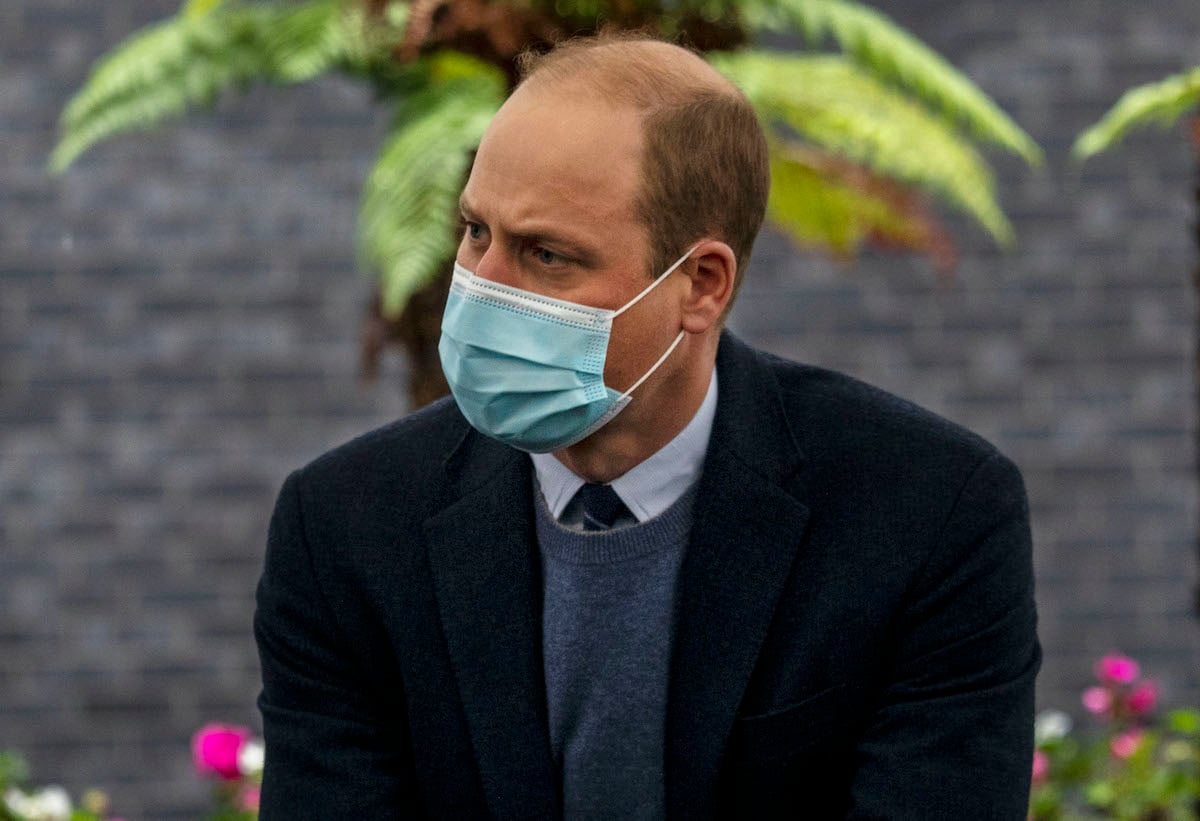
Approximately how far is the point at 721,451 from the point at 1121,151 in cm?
341

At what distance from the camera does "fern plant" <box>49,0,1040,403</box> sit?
3564 mm

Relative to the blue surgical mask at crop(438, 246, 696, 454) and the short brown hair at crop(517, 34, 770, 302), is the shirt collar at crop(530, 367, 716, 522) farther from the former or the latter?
the short brown hair at crop(517, 34, 770, 302)

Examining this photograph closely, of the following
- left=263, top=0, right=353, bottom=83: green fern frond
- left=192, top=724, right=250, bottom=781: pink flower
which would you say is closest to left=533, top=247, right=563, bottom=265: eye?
left=263, top=0, right=353, bottom=83: green fern frond

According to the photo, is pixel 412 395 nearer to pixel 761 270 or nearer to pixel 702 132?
pixel 761 270

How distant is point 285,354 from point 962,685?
3490mm

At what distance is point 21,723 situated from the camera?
5195 millimetres

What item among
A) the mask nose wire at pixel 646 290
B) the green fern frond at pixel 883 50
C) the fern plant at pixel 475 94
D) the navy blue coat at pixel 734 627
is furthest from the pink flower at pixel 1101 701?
the mask nose wire at pixel 646 290

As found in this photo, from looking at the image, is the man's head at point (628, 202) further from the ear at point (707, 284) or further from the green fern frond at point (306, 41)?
the green fern frond at point (306, 41)

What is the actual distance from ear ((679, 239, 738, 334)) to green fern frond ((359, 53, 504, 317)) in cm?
139

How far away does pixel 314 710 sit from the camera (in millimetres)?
2240

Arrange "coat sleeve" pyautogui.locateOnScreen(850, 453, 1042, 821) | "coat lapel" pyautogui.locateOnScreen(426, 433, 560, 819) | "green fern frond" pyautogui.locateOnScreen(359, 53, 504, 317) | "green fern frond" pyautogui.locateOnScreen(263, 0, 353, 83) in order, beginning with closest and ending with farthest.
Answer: "coat sleeve" pyautogui.locateOnScreen(850, 453, 1042, 821) → "coat lapel" pyautogui.locateOnScreen(426, 433, 560, 819) → "green fern frond" pyautogui.locateOnScreen(359, 53, 504, 317) → "green fern frond" pyautogui.locateOnScreen(263, 0, 353, 83)

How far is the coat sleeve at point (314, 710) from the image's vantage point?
7.23 ft

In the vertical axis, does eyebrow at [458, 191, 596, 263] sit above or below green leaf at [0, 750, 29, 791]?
above

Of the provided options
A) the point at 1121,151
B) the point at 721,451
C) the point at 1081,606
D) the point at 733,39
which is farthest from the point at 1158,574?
the point at 721,451
